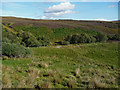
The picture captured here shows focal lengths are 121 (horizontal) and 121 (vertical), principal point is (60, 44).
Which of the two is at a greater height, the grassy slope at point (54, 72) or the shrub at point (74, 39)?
the shrub at point (74, 39)

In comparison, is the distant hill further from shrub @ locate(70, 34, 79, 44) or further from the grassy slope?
the grassy slope

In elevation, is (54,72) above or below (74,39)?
below

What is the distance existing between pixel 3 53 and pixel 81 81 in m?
8.09

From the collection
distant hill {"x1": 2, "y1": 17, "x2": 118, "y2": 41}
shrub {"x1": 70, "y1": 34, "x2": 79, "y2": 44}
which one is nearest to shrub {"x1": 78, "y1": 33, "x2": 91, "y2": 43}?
shrub {"x1": 70, "y1": 34, "x2": 79, "y2": 44}

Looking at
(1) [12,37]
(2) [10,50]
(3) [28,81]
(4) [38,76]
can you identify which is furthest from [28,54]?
(1) [12,37]

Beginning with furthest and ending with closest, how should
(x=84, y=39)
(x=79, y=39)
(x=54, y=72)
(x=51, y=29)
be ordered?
(x=51, y=29)
(x=84, y=39)
(x=79, y=39)
(x=54, y=72)

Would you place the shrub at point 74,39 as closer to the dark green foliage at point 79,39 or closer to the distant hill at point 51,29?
the dark green foliage at point 79,39

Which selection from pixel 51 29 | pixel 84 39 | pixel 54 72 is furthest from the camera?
pixel 51 29

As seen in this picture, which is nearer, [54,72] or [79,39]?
[54,72]

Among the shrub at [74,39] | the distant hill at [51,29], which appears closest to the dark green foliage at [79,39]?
the shrub at [74,39]

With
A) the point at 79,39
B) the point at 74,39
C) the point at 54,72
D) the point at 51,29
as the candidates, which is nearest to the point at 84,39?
the point at 79,39

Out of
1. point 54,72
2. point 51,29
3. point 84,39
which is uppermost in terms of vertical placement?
point 51,29

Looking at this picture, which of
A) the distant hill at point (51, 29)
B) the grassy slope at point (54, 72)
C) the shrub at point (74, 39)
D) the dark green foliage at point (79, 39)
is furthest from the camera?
the distant hill at point (51, 29)

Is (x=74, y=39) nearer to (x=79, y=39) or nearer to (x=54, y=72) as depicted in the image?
(x=79, y=39)
